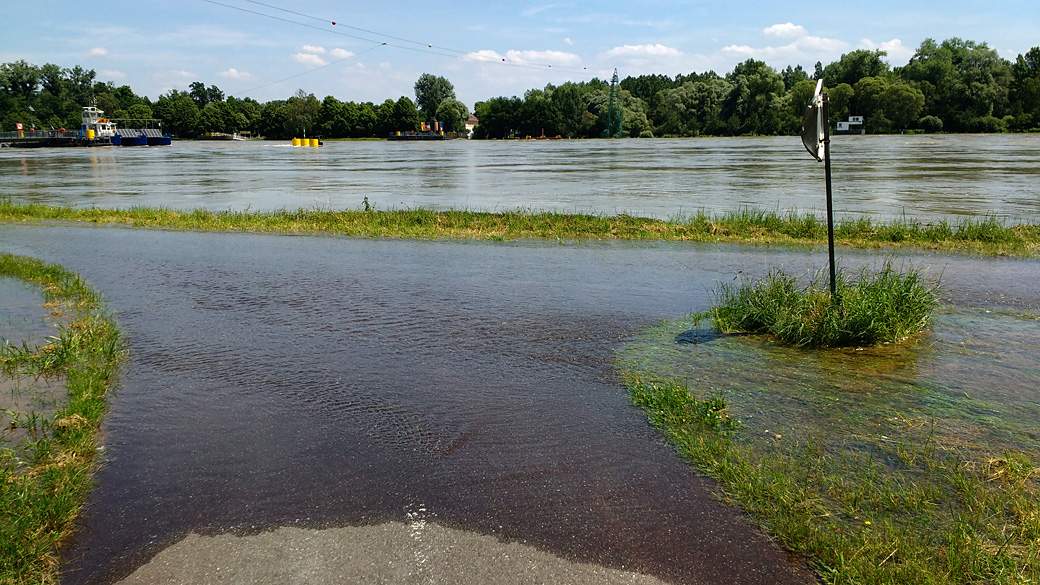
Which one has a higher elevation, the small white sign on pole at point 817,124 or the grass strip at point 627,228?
the small white sign on pole at point 817,124

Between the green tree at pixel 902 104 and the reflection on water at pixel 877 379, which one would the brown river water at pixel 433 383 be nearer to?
the reflection on water at pixel 877 379

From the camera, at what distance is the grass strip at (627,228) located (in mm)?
15711

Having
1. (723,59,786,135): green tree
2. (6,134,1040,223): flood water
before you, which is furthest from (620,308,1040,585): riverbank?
(723,59,786,135): green tree

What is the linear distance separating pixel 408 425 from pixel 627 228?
12.2 m

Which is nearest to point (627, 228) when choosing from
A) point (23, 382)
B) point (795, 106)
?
point (23, 382)

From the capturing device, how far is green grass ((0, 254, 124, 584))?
430 cm

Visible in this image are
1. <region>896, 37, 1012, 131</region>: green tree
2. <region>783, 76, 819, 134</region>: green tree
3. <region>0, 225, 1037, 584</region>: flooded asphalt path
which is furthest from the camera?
<region>783, 76, 819, 134</region>: green tree

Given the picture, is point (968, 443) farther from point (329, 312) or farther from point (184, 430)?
point (329, 312)

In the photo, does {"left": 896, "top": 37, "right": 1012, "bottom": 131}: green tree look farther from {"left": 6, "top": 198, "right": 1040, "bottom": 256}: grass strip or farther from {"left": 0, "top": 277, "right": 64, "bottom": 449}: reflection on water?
{"left": 0, "top": 277, "right": 64, "bottom": 449}: reflection on water

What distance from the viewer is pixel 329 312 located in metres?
10.2

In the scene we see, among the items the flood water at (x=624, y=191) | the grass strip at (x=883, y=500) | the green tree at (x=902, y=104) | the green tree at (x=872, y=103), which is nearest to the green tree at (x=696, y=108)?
the green tree at (x=872, y=103)

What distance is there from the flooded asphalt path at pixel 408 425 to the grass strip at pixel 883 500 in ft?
0.75

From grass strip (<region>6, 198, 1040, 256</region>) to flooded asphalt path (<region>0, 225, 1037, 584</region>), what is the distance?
2.95 meters

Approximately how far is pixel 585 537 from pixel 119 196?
105ft
